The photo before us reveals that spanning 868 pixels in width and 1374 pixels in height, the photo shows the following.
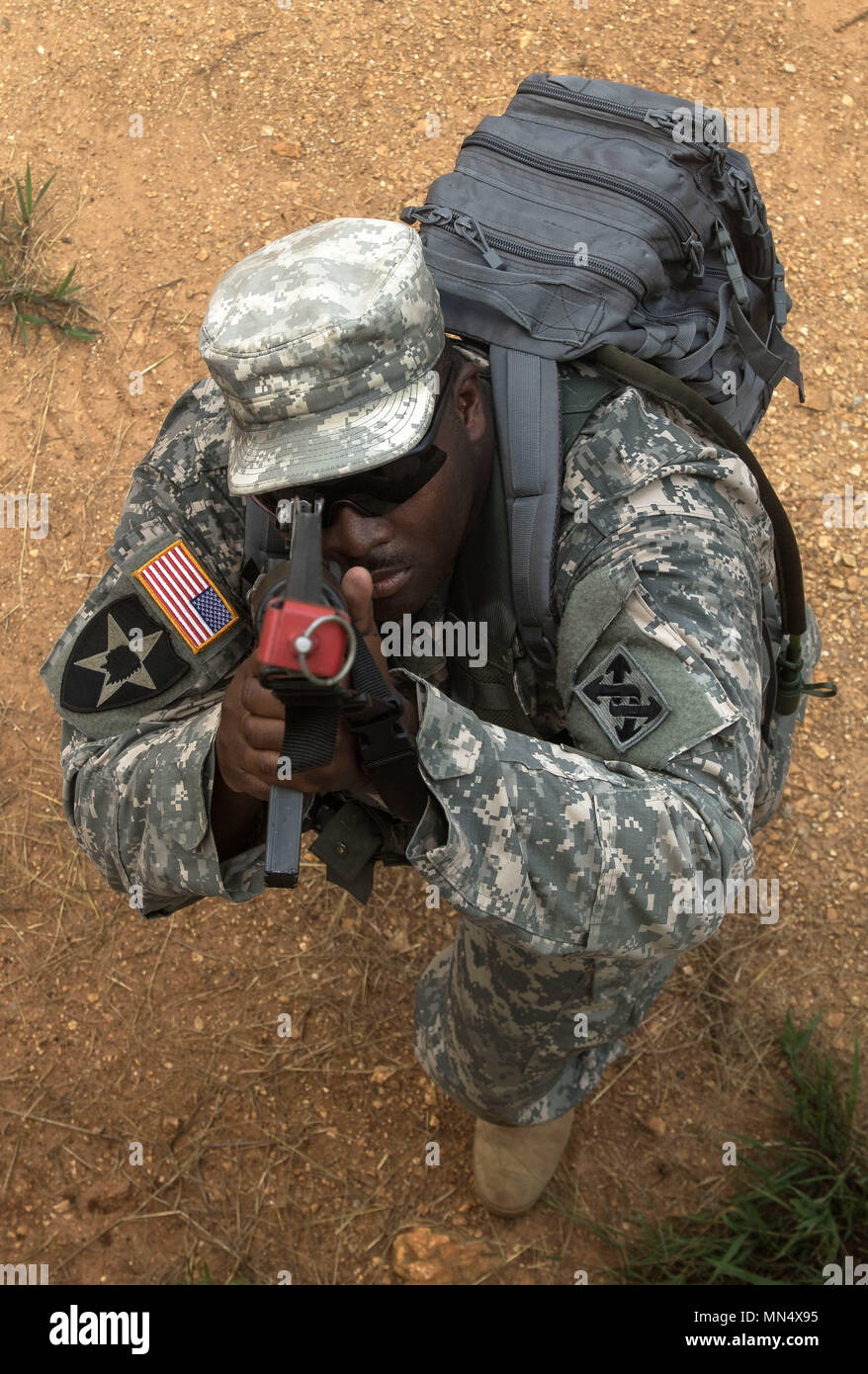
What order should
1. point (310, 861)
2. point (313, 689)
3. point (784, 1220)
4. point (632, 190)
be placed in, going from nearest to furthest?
1. point (313, 689)
2. point (632, 190)
3. point (784, 1220)
4. point (310, 861)

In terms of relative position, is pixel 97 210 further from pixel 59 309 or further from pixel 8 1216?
pixel 8 1216

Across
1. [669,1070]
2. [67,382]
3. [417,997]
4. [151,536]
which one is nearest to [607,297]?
[151,536]

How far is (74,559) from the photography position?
4438mm

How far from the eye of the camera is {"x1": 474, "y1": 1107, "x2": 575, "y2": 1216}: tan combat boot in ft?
11.3

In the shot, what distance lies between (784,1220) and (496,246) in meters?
2.80

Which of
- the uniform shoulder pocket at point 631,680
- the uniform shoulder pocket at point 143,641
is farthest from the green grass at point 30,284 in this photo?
the uniform shoulder pocket at point 631,680

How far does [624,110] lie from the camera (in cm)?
280

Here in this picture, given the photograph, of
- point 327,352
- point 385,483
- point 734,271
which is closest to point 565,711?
point 385,483

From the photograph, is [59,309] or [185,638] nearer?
[185,638]

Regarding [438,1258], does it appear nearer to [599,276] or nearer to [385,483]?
[385,483]

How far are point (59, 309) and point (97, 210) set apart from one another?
21.3 inches

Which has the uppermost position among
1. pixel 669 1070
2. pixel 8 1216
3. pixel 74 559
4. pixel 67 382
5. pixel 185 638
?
pixel 185 638

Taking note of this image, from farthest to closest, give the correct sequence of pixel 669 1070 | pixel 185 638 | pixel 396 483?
pixel 669 1070
pixel 185 638
pixel 396 483

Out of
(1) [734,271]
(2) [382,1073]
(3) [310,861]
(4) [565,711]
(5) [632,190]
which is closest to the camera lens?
(4) [565,711]
